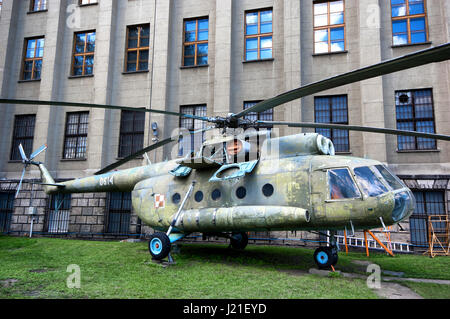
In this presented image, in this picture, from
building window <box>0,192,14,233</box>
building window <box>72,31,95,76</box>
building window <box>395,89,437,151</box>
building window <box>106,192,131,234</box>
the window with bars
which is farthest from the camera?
building window <box>72,31,95,76</box>

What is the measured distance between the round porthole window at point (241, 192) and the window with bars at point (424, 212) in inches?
400

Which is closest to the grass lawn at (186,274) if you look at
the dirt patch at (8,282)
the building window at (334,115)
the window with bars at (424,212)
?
the dirt patch at (8,282)

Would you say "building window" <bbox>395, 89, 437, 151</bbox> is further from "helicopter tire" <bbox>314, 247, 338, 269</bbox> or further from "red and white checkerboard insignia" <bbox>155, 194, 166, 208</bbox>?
"red and white checkerboard insignia" <bbox>155, 194, 166, 208</bbox>

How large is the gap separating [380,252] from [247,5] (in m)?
15.3

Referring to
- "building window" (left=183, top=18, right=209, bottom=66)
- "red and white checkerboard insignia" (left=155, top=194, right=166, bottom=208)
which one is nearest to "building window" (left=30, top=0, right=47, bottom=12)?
"building window" (left=183, top=18, right=209, bottom=66)

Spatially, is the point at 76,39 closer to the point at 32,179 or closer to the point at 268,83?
the point at 32,179

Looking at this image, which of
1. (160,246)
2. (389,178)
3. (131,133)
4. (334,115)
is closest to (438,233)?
(334,115)

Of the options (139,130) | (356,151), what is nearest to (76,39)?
(139,130)

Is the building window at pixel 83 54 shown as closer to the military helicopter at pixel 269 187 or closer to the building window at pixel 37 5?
the building window at pixel 37 5

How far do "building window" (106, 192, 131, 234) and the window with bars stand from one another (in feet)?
48.3

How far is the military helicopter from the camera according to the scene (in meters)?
7.90
